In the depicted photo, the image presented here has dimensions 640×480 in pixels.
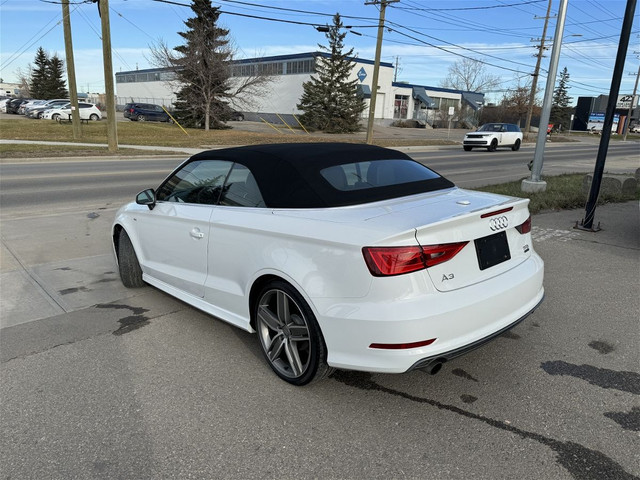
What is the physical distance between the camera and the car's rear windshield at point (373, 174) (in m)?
3.42

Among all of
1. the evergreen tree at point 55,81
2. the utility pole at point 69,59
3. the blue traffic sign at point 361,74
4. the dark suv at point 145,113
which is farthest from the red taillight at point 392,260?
the evergreen tree at point 55,81

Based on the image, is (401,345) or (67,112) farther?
(67,112)

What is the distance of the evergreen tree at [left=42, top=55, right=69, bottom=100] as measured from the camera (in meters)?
64.3

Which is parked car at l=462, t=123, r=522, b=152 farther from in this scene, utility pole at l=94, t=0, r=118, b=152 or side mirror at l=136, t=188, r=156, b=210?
side mirror at l=136, t=188, r=156, b=210

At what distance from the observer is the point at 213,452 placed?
2570 millimetres

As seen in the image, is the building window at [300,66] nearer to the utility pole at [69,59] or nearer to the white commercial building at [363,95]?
the white commercial building at [363,95]

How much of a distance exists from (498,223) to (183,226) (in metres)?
2.42

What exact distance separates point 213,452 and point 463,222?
6.23 ft

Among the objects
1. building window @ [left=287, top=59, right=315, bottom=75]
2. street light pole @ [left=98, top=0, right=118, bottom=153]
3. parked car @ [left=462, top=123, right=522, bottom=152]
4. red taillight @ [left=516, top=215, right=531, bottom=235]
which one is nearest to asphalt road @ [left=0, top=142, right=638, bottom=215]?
street light pole @ [left=98, top=0, right=118, bottom=153]

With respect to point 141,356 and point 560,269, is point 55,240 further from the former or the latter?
point 560,269

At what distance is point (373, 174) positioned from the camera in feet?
12.2

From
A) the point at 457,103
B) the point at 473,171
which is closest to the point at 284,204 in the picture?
the point at 473,171

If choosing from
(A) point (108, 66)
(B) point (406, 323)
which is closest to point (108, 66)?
(A) point (108, 66)

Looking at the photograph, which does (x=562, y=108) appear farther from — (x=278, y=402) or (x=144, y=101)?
(x=278, y=402)
